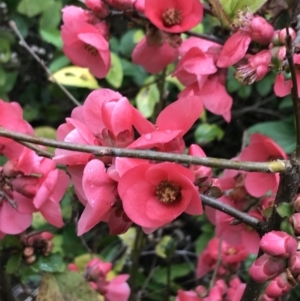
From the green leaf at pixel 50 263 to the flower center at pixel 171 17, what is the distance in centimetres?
35

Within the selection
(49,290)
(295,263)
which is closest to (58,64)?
(49,290)

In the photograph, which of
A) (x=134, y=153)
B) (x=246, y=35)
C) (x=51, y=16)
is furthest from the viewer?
(x=51, y=16)

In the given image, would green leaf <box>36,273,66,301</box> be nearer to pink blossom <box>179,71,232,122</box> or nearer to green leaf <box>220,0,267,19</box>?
pink blossom <box>179,71,232,122</box>

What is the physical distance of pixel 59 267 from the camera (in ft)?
2.49

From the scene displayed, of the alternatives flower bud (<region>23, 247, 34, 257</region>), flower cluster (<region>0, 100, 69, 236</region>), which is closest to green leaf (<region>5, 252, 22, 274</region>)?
flower bud (<region>23, 247, 34, 257</region>)

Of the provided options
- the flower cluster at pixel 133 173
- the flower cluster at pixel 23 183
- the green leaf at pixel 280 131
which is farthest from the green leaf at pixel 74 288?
the green leaf at pixel 280 131

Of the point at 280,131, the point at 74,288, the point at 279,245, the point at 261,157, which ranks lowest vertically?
the point at 280,131

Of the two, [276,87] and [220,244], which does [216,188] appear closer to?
[276,87]

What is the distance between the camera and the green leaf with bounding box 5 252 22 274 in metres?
0.72

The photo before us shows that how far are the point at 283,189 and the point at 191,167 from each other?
0.28 ft

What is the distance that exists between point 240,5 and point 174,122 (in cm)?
18

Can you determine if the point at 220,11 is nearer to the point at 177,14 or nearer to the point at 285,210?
the point at 177,14

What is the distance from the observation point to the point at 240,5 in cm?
59

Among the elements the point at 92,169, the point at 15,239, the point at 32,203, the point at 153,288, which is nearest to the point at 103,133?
the point at 92,169
